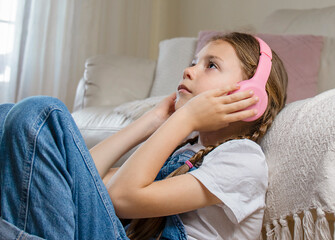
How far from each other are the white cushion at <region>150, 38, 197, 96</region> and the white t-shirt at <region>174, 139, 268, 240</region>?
1158mm

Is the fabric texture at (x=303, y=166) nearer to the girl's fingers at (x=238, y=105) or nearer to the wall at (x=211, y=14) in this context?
the girl's fingers at (x=238, y=105)

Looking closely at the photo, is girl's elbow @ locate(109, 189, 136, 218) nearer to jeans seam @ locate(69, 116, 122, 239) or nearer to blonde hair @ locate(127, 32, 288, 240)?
jeans seam @ locate(69, 116, 122, 239)

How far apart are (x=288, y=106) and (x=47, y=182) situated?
613 millimetres

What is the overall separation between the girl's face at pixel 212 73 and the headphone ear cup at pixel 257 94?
0.19 feet

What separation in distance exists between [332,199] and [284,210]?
0.14 metres

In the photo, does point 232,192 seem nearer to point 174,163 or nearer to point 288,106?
point 174,163

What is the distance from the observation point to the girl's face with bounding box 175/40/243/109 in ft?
3.20

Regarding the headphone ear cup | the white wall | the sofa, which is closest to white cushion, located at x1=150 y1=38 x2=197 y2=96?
the sofa

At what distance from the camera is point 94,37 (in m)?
2.99

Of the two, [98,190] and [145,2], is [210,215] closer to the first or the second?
[98,190]

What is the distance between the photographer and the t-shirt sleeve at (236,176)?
807 millimetres

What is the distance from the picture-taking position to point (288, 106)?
1021 millimetres

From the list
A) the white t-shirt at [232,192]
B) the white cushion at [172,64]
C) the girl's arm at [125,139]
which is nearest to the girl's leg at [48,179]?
the white t-shirt at [232,192]

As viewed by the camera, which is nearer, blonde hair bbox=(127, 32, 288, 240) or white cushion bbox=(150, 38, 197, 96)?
blonde hair bbox=(127, 32, 288, 240)
